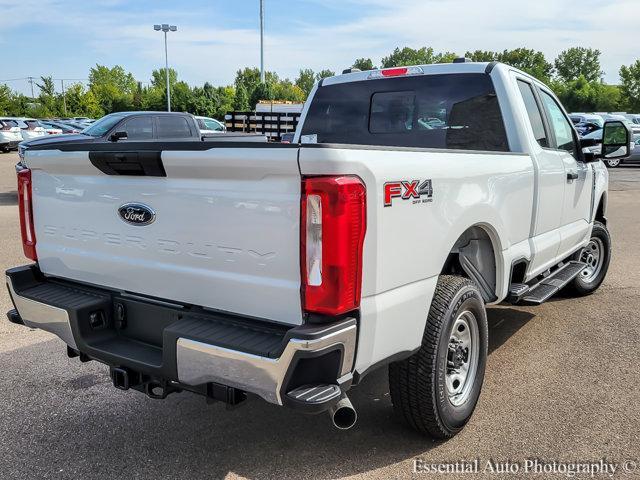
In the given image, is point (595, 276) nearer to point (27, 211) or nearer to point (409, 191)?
point (409, 191)

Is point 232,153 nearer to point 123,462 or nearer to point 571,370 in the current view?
point 123,462

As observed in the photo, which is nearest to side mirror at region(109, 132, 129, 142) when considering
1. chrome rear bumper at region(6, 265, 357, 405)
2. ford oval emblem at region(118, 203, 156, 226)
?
chrome rear bumper at region(6, 265, 357, 405)

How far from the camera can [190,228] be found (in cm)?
269

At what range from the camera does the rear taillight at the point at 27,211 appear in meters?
3.41

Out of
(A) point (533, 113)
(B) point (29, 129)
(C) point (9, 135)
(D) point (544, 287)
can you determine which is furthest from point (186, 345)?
(B) point (29, 129)

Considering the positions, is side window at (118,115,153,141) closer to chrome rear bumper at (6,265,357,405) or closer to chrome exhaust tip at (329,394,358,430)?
chrome rear bumper at (6,265,357,405)

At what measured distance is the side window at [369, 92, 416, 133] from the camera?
4.67 meters

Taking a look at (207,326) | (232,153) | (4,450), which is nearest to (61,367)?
(4,450)

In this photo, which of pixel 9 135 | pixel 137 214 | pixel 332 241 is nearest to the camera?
pixel 332 241

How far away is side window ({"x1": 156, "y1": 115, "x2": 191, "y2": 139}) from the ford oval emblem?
400 inches

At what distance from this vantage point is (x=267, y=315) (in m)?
2.55

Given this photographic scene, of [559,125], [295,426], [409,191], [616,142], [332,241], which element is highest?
[559,125]

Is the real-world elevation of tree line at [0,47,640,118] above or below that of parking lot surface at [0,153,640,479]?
Answer: above

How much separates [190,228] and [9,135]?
29004mm
